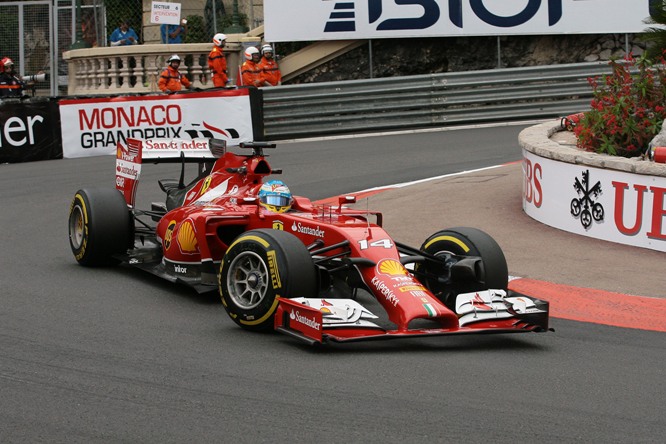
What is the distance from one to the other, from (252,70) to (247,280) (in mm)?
14496

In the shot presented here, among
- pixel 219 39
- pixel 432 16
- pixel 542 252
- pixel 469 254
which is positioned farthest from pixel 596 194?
pixel 219 39

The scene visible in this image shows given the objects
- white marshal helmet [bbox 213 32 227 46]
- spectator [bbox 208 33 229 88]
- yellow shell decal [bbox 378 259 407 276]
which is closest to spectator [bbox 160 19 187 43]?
white marshal helmet [bbox 213 32 227 46]

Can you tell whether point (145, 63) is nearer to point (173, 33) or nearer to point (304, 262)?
point (173, 33)

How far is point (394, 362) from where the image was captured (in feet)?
22.3

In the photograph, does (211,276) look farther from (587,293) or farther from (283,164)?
(283,164)

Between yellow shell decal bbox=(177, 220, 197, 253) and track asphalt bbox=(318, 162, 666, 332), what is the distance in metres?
2.69

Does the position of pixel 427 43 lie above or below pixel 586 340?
above

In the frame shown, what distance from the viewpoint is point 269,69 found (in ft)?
70.5

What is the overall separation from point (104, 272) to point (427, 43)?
51.4 ft

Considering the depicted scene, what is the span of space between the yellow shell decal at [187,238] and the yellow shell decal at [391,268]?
187 centimetres

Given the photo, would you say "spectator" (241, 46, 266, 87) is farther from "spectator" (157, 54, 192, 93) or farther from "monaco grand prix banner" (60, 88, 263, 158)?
"monaco grand prix banner" (60, 88, 263, 158)

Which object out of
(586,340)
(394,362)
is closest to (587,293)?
(586,340)

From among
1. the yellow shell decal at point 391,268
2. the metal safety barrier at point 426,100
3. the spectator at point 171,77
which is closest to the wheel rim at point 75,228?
the yellow shell decal at point 391,268

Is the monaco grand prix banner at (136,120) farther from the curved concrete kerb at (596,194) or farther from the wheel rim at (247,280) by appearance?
the wheel rim at (247,280)
